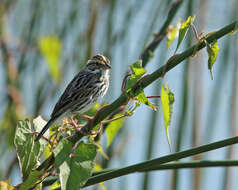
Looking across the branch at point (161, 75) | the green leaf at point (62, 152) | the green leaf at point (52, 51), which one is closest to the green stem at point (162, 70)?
the branch at point (161, 75)

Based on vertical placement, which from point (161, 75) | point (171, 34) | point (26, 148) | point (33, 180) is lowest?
point (33, 180)

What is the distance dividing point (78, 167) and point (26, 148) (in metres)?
0.31

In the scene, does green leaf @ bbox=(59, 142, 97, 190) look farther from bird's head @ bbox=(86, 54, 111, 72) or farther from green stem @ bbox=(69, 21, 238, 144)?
bird's head @ bbox=(86, 54, 111, 72)

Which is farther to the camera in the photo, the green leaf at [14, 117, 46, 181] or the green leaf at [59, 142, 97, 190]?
the green leaf at [14, 117, 46, 181]

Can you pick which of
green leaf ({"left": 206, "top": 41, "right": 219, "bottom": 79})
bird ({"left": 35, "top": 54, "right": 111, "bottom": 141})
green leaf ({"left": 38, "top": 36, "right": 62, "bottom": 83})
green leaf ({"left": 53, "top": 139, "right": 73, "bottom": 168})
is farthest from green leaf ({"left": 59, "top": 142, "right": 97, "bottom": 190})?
green leaf ({"left": 38, "top": 36, "right": 62, "bottom": 83})

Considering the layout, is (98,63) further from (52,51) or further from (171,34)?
(171,34)

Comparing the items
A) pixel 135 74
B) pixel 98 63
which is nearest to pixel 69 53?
pixel 98 63

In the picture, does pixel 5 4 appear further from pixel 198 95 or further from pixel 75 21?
pixel 198 95

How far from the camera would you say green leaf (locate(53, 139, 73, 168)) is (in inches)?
58.3

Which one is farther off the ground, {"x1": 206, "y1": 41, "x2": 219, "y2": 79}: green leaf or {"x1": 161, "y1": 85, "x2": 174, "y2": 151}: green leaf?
{"x1": 206, "y1": 41, "x2": 219, "y2": 79}: green leaf

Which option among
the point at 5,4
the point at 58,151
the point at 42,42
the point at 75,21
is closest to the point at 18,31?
the point at 5,4

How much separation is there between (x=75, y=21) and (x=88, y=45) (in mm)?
260

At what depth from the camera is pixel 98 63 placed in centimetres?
312

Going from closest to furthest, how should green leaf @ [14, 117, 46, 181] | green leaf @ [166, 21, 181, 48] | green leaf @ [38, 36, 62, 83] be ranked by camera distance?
green leaf @ [14, 117, 46, 181] < green leaf @ [166, 21, 181, 48] < green leaf @ [38, 36, 62, 83]
